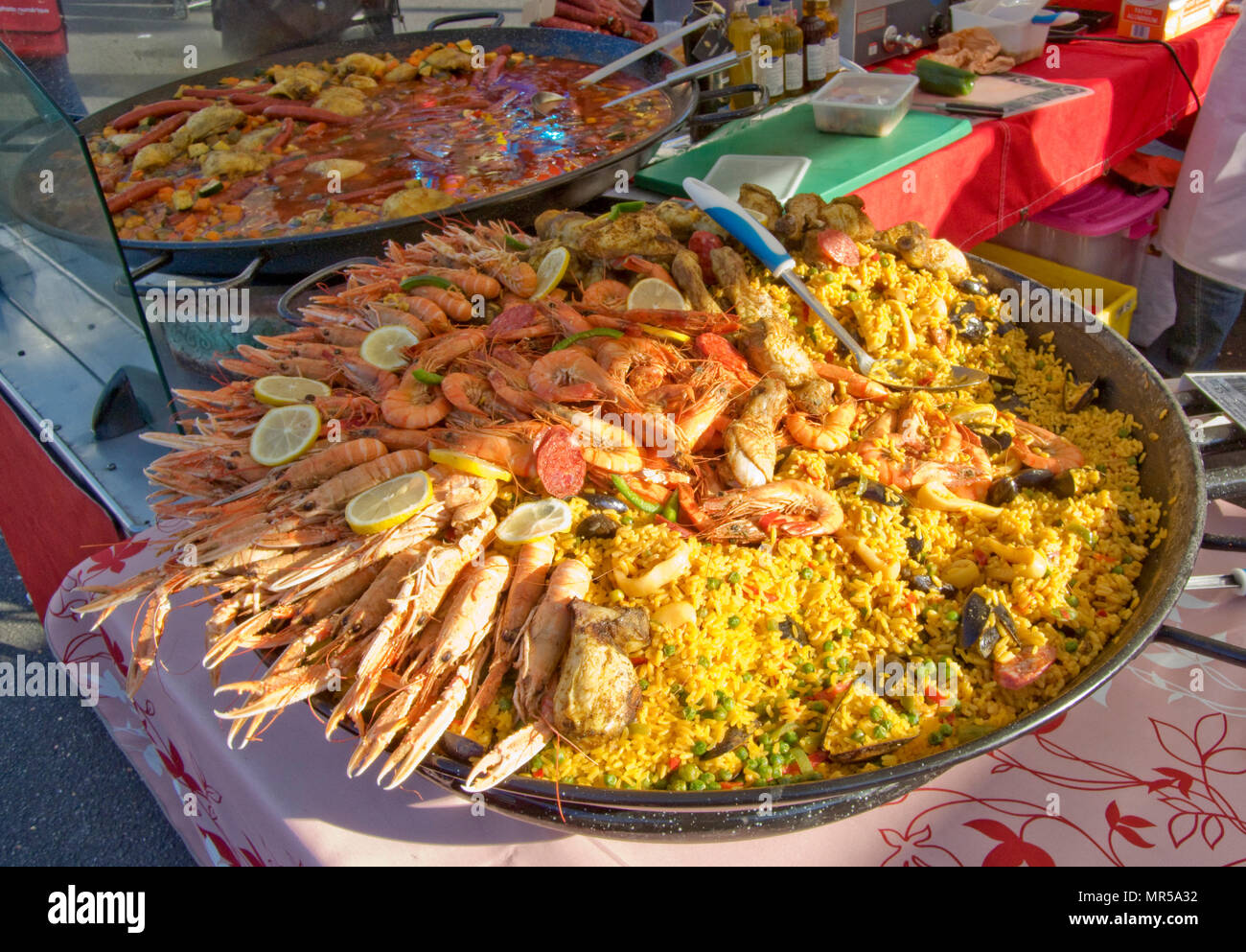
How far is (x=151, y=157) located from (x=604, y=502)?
12.8 feet

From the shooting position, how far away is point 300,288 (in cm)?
261

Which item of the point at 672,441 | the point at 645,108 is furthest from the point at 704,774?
the point at 645,108

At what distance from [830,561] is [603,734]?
64 centimetres

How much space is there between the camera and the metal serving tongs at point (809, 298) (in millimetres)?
2156

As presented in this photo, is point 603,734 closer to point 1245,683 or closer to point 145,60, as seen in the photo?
point 1245,683

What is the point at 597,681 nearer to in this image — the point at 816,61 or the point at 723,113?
the point at 723,113

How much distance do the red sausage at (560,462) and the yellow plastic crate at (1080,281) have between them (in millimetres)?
3679

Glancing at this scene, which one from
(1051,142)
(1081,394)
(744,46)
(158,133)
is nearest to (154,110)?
(158,133)

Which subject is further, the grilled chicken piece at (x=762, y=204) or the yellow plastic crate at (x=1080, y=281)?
the yellow plastic crate at (x=1080, y=281)

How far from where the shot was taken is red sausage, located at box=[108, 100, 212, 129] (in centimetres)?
461

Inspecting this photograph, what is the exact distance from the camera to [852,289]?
2.35 m

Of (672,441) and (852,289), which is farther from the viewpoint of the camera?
(852,289)

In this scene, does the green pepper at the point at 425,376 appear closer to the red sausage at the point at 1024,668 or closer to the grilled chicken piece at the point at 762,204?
the grilled chicken piece at the point at 762,204

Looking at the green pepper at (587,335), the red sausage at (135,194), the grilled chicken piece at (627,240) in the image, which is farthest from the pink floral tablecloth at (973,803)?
the red sausage at (135,194)
